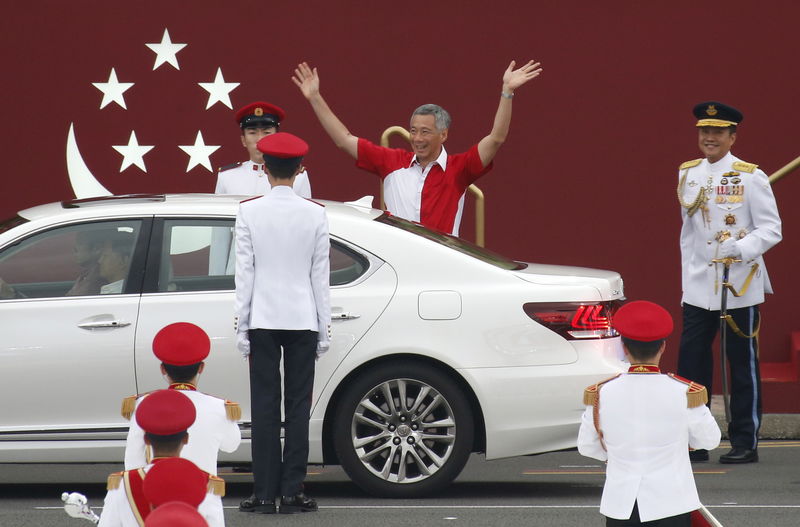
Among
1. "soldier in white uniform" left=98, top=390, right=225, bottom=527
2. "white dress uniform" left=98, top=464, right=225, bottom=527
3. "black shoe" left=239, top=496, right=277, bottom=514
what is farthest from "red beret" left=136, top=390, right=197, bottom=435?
"black shoe" left=239, top=496, right=277, bottom=514

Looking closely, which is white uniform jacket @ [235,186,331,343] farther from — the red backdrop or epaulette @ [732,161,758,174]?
the red backdrop

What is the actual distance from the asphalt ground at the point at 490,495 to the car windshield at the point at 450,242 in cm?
120

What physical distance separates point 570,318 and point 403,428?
1.00 metres

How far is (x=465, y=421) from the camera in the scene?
25.9ft

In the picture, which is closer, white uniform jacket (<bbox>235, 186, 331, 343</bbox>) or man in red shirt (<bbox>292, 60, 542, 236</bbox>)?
white uniform jacket (<bbox>235, 186, 331, 343</bbox>)

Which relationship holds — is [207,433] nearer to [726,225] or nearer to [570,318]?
[570,318]

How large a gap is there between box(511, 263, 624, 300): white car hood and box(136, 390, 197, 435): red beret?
3958 mm

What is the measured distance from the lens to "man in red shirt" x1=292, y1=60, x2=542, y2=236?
366 inches

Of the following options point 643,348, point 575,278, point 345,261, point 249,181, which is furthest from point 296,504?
point 643,348

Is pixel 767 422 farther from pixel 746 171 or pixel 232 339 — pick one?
pixel 232 339

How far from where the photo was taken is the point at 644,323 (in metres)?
5.31

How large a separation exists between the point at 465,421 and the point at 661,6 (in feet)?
16.3

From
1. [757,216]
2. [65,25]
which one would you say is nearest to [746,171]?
[757,216]

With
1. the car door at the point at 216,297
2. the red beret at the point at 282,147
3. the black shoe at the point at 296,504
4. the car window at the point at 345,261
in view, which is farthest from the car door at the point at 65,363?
the red beret at the point at 282,147
